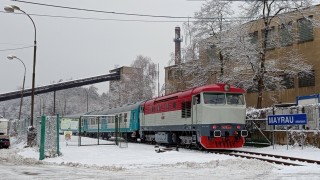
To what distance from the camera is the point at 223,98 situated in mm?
23062

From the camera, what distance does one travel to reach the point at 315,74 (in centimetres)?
4025

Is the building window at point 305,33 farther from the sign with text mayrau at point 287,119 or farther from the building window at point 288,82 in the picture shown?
the sign with text mayrau at point 287,119

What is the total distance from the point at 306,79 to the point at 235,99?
20433mm

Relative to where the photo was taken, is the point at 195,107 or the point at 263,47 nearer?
the point at 195,107

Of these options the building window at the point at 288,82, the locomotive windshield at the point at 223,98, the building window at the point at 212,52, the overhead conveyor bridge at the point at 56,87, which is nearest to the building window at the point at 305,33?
the building window at the point at 288,82

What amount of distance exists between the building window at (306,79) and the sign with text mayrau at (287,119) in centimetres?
1781

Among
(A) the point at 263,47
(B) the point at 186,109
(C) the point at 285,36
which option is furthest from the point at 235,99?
(C) the point at 285,36

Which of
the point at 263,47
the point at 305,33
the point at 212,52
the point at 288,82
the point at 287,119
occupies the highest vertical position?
the point at 305,33

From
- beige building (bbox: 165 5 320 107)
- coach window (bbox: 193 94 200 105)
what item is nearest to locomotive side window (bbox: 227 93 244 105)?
coach window (bbox: 193 94 200 105)

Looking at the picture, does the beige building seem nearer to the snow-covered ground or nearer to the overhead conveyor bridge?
the snow-covered ground

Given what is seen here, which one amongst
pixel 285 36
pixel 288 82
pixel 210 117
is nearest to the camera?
pixel 210 117

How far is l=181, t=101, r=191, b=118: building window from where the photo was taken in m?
23.7

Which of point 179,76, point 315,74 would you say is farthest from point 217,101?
point 179,76

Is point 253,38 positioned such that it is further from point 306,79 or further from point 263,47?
point 306,79
